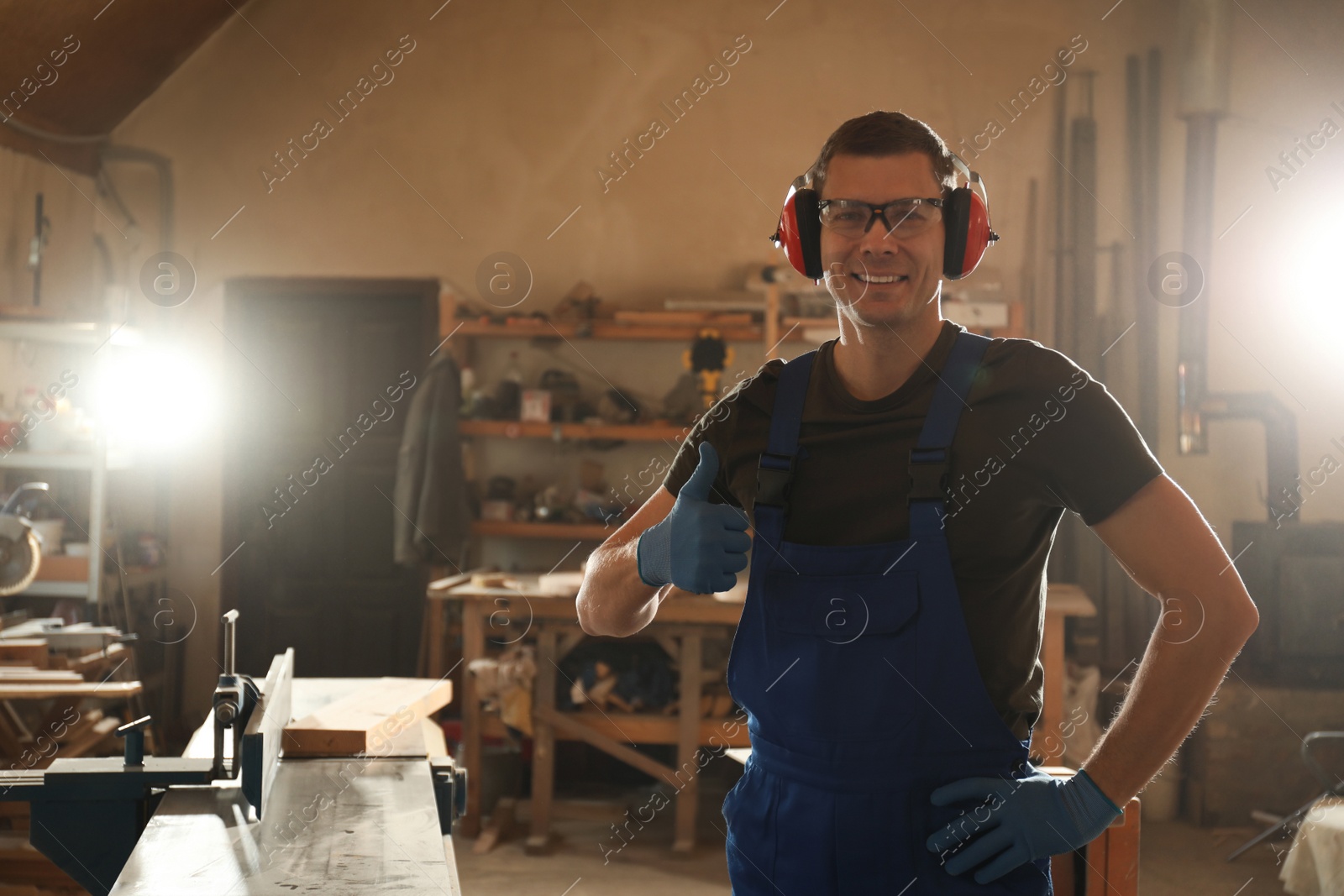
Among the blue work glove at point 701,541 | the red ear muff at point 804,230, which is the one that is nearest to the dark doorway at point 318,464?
the red ear muff at point 804,230

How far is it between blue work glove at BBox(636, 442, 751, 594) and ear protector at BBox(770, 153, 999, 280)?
13.5 inches

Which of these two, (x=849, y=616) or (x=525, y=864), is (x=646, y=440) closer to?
(x=525, y=864)

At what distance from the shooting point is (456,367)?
4.96 m

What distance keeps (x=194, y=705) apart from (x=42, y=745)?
5.62 ft

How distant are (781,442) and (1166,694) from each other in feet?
1.88

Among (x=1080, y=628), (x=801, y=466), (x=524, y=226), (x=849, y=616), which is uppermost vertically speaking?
(x=524, y=226)

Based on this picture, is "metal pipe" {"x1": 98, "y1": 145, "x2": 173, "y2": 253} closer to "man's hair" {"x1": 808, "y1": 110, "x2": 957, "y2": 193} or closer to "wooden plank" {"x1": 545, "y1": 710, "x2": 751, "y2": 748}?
"wooden plank" {"x1": 545, "y1": 710, "x2": 751, "y2": 748}

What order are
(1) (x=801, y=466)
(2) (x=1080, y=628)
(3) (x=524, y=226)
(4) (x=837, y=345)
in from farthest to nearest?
(3) (x=524, y=226), (2) (x=1080, y=628), (4) (x=837, y=345), (1) (x=801, y=466)

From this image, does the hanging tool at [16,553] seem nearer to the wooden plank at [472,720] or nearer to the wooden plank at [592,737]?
the wooden plank at [472,720]

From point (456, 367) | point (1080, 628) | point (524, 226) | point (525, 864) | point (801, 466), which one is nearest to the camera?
point (801, 466)

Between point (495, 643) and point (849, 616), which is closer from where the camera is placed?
point (849, 616)

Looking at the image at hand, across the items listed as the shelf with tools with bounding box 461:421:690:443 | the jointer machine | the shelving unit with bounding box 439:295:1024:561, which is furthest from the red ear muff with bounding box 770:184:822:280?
the shelf with tools with bounding box 461:421:690:443

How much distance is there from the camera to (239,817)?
1.74 meters


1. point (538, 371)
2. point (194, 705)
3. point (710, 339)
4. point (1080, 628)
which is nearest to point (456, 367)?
point (538, 371)
